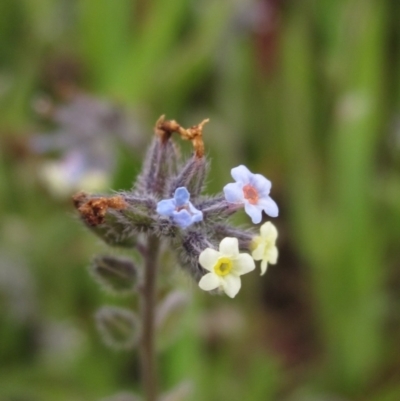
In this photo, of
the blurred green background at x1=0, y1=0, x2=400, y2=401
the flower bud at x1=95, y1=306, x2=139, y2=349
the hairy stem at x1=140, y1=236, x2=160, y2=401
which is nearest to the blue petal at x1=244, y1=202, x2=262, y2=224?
the hairy stem at x1=140, y1=236, x2=160, y2=401

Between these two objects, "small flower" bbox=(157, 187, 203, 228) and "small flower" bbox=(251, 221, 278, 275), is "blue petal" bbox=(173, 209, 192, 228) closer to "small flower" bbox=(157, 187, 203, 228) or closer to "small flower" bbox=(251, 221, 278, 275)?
"small flower" bbox=(157, 187, 203, 228)

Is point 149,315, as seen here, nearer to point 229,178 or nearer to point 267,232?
point 267,232

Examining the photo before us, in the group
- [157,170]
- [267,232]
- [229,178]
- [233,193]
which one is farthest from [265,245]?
[229,178]

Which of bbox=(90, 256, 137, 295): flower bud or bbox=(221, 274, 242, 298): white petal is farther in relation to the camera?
bbox=(90, 256, 137, 295): flower bud

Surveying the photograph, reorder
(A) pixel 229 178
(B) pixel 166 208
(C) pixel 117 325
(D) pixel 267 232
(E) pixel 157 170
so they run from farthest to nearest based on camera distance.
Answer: (A) pixel 229 178 < (C) pixel 117 325 < (E) pixel 157 170 < (D) pixel 267 232 < (B) pixel 166 208

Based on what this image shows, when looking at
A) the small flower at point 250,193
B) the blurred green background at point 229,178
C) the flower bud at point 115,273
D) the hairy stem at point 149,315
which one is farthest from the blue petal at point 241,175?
the blurred green background at point 229,178

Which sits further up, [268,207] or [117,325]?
[268,207]
